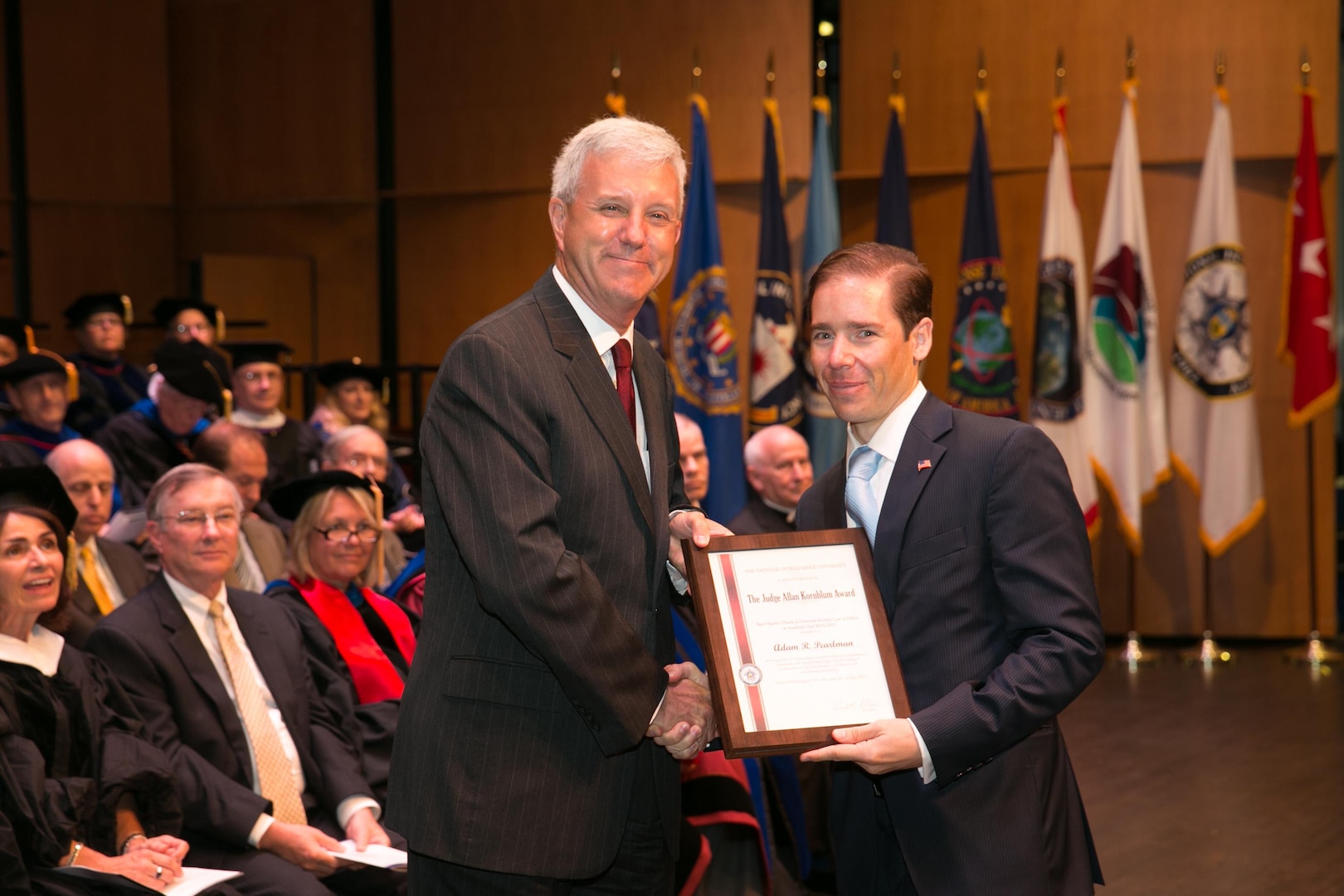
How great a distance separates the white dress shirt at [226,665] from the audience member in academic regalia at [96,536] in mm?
1057

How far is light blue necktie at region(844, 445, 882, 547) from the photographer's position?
2.09 m

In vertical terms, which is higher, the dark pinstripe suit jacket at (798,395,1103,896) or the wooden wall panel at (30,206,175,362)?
the wooden wall panel at (30,206,175,362)

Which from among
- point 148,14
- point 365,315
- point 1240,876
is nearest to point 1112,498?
point 1240,876

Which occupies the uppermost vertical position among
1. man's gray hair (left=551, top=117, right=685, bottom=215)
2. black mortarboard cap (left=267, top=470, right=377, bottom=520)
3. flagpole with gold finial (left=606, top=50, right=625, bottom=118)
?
flagpole with gold finial (left=606, top=50, right=625, bottom=118)

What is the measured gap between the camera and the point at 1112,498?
27.1 ft

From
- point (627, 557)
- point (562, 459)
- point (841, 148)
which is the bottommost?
point (627, 557)

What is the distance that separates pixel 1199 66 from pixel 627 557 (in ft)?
26.1

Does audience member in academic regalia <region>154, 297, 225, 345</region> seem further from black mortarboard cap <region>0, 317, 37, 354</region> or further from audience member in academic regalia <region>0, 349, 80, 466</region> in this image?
audience member in academic regalia <region>0, 349, 80, 466</region>

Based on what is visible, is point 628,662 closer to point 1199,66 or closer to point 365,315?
point 1199,66

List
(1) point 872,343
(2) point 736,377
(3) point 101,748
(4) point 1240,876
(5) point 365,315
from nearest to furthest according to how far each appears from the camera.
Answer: (1) point 872,343 < (3) point 101,748 < (4) point 1240,876 < (2) point 736,377 < (5) point 365,315

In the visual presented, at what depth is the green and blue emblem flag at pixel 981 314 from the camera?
26.6ft

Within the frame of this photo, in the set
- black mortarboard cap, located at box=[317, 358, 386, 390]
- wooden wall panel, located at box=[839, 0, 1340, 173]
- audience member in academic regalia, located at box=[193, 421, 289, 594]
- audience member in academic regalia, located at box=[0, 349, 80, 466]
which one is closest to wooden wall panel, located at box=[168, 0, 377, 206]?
black mortarboard cap, located at box=[317, 358, 386, 390]

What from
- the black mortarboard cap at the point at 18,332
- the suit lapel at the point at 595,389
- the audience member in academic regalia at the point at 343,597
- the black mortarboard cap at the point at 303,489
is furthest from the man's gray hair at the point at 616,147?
the black mortarboard cap at the point at 18,332

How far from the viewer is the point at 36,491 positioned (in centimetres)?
353
